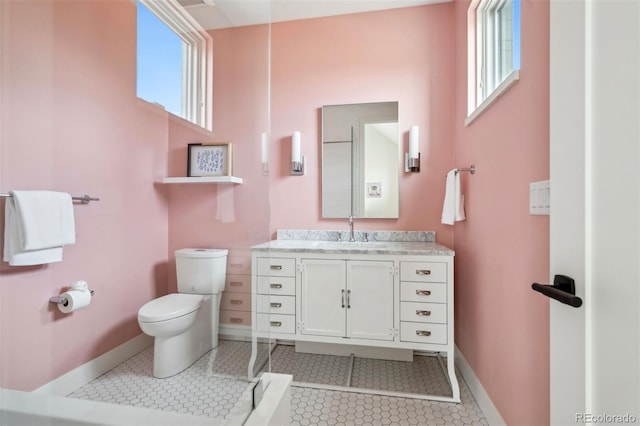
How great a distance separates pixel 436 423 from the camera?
1.43 metres

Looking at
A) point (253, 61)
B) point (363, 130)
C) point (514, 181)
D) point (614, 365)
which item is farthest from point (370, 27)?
point (614, 365)

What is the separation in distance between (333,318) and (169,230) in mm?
1100

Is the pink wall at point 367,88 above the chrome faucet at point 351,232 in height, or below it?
above

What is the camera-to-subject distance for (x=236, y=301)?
150 cm

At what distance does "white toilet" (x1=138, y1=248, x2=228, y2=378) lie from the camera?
1446mm

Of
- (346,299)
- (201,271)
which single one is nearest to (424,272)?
(346,299)

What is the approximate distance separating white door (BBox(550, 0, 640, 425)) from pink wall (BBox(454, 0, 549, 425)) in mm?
390

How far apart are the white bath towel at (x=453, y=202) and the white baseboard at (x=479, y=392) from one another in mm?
924

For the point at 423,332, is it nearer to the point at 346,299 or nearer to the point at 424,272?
the point at 424,272

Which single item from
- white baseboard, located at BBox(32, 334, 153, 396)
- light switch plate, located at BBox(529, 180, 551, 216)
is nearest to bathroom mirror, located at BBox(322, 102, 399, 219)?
light switch plate, located at BBox(529, 180, 551, 216)

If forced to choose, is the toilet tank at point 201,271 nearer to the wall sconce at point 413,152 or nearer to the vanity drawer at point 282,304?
the vanity drawer at point 282,304

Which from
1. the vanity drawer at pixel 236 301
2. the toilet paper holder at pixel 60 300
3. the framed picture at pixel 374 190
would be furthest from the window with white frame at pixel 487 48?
the toilet paper holder at pixel 60 300

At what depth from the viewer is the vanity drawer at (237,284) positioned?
1513mm

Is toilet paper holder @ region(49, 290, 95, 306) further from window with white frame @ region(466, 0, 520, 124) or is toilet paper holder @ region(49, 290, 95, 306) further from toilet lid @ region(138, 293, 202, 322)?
window with white frame @ region(466, 0, 520, 124)
